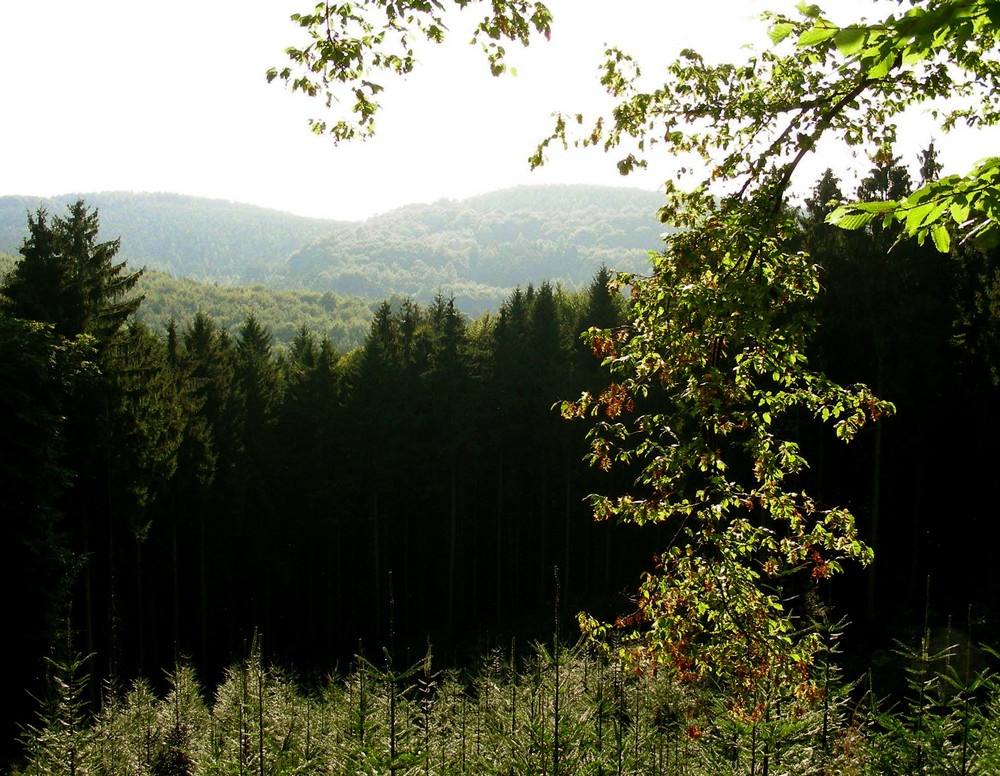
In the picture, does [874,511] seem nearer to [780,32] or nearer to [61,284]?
[780,32]

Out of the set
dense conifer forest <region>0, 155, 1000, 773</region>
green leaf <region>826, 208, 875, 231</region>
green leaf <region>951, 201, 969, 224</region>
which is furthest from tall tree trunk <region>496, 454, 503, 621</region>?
green leaf <region>951, 201, 969, 224</region>

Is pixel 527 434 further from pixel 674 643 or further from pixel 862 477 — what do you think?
pixel 674 643

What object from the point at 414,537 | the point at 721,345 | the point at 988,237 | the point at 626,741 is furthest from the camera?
the point at 414,537

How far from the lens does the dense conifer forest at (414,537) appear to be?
5.98 meters

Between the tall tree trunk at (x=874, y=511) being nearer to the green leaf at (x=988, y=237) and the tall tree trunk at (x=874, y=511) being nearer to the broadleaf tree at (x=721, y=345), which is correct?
the broadleaf tree at (x=721, y=345)

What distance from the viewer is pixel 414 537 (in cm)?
3031

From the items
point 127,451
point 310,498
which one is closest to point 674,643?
point 127,451

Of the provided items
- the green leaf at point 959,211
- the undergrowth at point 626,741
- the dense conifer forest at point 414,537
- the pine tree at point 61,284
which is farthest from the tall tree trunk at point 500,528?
the green leaf at point 959,211

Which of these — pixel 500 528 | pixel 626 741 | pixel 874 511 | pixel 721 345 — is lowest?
pixel 500 528

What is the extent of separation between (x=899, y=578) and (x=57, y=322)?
25482mm

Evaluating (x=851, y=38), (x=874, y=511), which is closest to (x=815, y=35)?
(x=851, y=38)

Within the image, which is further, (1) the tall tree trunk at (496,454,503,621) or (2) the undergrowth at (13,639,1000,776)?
(1) the tall tree trunk at (496,454,503,621)

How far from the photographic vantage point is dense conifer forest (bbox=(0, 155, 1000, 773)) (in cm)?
598

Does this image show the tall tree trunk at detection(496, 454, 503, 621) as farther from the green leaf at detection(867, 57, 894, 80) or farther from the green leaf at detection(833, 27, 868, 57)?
the green leaf at detection(833, 27, 868, 57)
